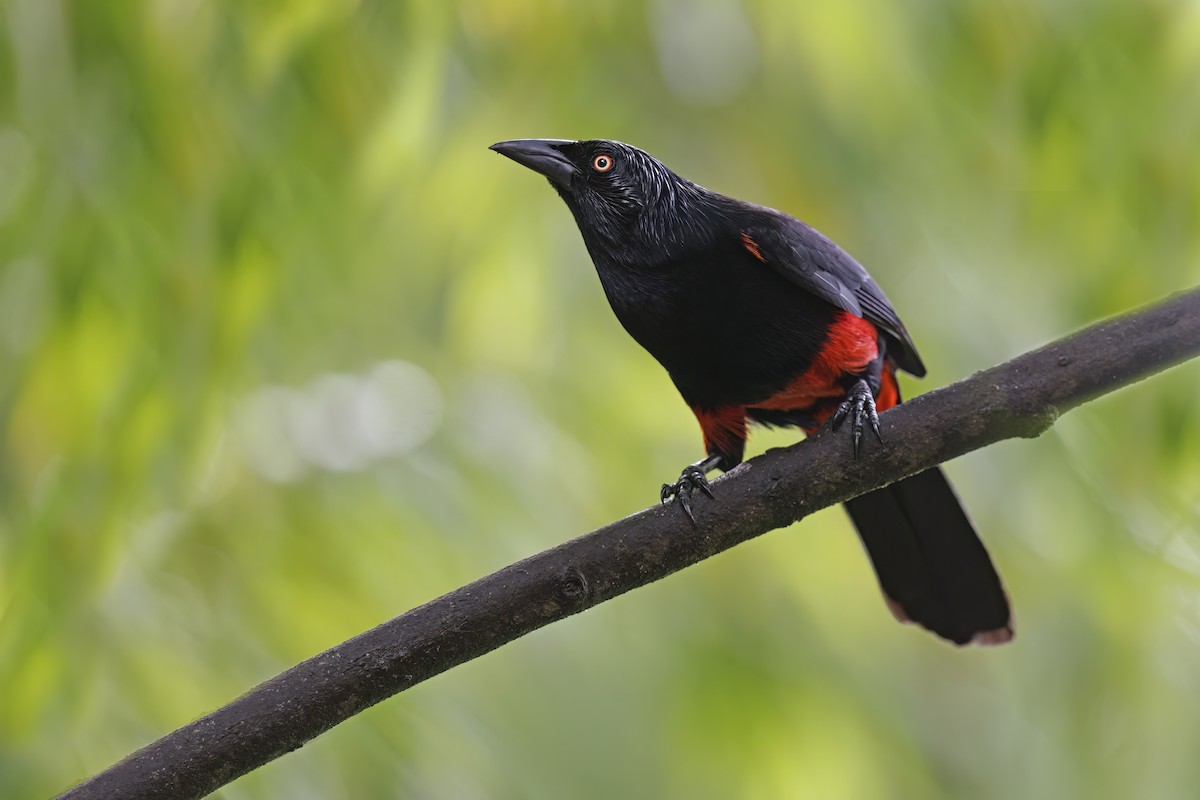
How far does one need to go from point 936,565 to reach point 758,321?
96 cm

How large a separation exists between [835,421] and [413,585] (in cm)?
168

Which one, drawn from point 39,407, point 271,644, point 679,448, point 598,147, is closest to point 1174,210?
point 598,147

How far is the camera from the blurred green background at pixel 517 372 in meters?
3.22

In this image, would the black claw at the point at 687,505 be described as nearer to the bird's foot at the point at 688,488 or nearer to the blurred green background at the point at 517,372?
the bird's foot at the point at 688,488

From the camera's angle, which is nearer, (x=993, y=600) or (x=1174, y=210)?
(x=1174, y=210)

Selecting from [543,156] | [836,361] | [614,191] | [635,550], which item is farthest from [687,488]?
[543,156]

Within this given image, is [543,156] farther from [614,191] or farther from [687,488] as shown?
[687,488]

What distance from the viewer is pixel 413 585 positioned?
400 centimetres

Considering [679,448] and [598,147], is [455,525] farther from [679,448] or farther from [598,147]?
[598,147]

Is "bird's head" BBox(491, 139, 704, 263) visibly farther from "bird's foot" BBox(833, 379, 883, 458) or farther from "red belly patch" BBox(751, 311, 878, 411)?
"bird's foot" BBox(833, 379, 883, 458)

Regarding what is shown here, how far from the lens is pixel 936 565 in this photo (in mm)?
3730

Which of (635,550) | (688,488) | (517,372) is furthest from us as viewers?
(517,372)

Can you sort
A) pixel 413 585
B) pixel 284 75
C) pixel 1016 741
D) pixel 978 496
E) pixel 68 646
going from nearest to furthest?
pixel 68 646
pixel 284 75
pixel 413 585
pixel 978 496
pixel 1016 741

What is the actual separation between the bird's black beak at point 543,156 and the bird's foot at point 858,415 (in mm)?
986
